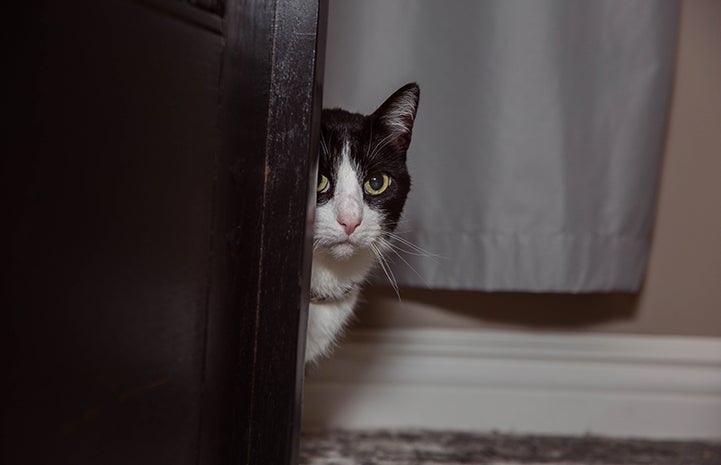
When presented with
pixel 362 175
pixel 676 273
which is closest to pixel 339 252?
pixel 362 175

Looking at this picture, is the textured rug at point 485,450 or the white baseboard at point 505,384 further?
the white baseboard at point 505,384

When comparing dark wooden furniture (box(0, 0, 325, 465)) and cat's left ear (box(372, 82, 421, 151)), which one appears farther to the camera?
cat's left ear (box(372, 82, 421, 151))

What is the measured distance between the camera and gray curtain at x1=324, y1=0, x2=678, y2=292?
117cm

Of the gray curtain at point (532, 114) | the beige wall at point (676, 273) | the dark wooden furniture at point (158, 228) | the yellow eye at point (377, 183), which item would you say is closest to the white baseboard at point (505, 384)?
the beige wall at point (676, 273)

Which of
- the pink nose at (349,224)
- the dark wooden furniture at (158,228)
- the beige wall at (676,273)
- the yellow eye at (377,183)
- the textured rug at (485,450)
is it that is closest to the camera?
the dark wooden furniture at (158,228)

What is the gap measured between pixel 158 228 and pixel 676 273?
3.59 ft

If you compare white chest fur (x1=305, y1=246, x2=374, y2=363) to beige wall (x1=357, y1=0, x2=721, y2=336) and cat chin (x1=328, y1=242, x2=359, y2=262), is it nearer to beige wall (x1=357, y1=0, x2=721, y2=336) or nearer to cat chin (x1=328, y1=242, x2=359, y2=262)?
cat chin (x1=328, y1=242, x2=359, y2=262)

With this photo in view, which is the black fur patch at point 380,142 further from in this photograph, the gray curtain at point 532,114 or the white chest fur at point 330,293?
the gray curtain at point 532,114

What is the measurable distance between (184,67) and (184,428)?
1.04ft

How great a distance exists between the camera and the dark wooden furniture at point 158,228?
450mm

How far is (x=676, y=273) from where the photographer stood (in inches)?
52.4

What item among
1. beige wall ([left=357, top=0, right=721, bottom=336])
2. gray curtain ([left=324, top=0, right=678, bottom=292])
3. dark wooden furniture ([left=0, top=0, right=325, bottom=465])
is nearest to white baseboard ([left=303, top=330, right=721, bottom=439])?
beige wall ([left=357, top=0, right=721, bottom=336])

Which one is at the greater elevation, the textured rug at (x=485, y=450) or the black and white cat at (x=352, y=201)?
the black and white cat at (x=352, y=201)

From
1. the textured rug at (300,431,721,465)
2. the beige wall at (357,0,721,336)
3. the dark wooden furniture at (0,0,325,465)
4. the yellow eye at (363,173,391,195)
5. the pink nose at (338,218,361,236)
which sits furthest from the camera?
the beige wall at (357,0,721,336)
